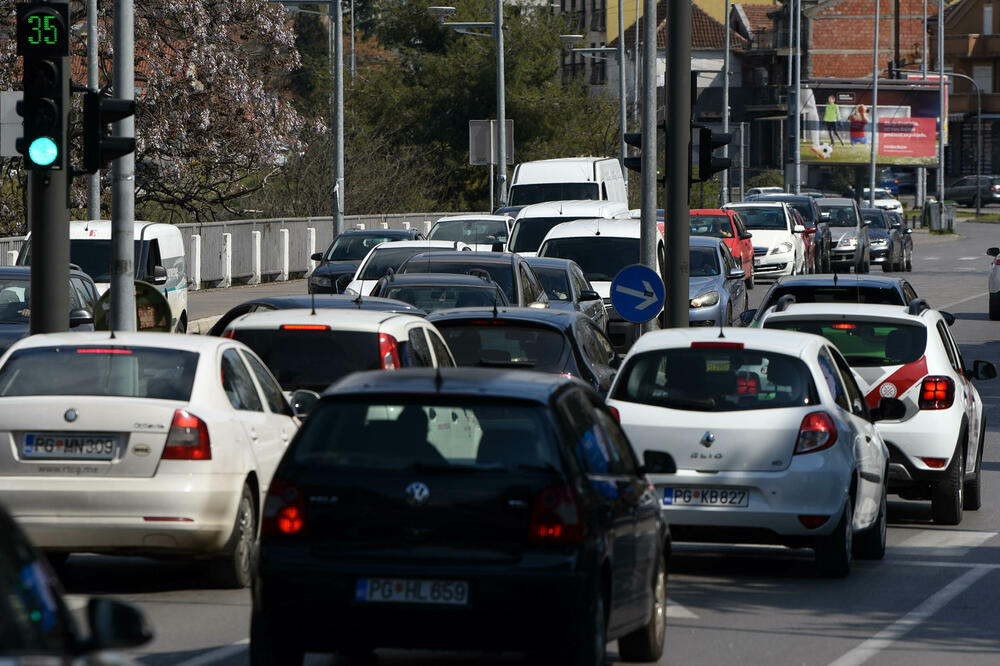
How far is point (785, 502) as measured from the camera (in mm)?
10703

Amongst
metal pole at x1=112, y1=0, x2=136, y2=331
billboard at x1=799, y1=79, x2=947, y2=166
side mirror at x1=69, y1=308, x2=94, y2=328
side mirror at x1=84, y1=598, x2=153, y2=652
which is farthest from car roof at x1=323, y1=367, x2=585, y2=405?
billboard at x1=799, y1=79, x2=947, y2=166

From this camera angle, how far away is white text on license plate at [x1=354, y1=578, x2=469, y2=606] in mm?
7105

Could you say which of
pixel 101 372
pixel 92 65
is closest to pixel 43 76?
pixel 101 372

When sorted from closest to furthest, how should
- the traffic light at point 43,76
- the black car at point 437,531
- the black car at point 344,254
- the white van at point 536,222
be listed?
the black car at point 437,531 < the traffic light at point 43,76 < the white van at point 536,222 < the black car at point 344,254

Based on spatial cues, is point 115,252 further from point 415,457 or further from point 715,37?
point 715,37

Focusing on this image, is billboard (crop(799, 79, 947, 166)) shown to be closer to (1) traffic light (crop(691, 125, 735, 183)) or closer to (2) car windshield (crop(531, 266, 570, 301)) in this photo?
(2) car windshield (crop(531, 266, 570, 301))

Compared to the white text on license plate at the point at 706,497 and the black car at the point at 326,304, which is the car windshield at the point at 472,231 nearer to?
the black car at the point at 326,304

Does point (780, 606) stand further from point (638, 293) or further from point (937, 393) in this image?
point (638, 293)

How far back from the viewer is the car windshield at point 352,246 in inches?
1347

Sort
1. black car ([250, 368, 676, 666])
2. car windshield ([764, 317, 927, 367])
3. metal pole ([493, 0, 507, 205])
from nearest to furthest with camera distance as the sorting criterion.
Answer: black car ([250, 368, 676, 666]), car windshield ([764, 317, 927, 367]), metal pole ([493, 0, 507, 205])

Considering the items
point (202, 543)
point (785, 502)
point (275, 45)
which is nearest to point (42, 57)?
point (202, 543)

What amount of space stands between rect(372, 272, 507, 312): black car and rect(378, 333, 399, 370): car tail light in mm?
6139

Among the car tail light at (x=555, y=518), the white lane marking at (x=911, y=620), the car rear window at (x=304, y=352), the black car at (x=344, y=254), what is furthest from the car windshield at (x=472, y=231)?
the car tail light at (x=555, y=518)

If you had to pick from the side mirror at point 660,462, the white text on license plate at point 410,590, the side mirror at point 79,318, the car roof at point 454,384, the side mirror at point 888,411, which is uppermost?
the car roof at point 454,384
